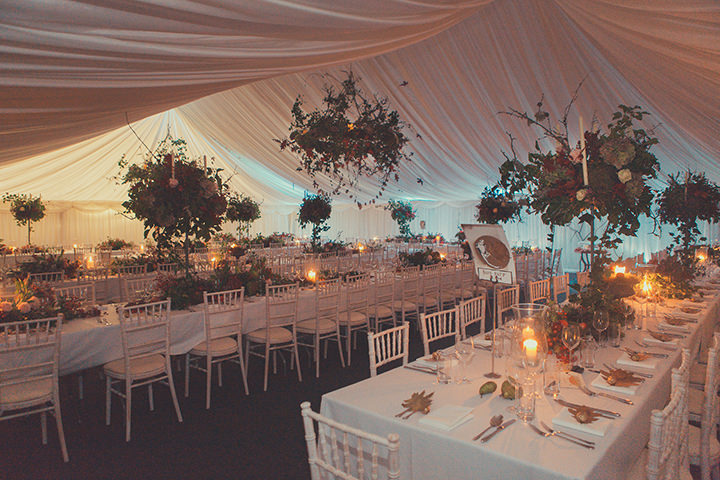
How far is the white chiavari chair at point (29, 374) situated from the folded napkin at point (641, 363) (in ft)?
13.0

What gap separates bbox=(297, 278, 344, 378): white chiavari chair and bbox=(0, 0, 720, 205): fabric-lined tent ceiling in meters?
2.62

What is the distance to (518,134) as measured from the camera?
9422 millimetres

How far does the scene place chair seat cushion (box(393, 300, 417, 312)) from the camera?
6.59 meters

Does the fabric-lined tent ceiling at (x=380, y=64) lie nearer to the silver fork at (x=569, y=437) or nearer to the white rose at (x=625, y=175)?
the white rose at (x=625, y=175)

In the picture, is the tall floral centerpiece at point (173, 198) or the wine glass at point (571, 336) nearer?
the wine glass at point (571, 336)

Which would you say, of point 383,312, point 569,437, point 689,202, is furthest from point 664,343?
point 383,312

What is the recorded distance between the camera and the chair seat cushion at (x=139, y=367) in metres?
3.94

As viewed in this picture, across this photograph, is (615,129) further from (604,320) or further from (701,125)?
(701,125)

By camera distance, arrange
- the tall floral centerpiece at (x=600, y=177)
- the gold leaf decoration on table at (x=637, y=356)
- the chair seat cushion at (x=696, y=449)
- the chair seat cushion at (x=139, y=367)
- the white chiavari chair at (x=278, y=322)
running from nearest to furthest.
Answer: the chair seat cushion at (x=696, y=449) < the tall floral centerpiece at (x=600, y=177) < the gold leaf decoration on table at (x=637, y=356) < the chair seat cushion at (x=139, y=367) < the white chiavari chair at (x=278, y=322)

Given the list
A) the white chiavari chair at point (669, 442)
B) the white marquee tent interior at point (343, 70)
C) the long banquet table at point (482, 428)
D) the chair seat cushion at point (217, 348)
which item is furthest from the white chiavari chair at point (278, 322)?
the white chiavari chair at point (669, 442)

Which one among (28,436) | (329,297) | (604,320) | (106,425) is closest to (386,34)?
(604,320)

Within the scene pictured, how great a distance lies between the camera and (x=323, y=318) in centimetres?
581

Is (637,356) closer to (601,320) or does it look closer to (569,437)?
(601,320)

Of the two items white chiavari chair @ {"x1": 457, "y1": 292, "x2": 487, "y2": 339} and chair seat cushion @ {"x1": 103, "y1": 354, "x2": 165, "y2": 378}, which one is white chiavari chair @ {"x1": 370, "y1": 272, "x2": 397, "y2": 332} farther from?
chair seat cushion @ {"x1": 103, "y1": 354, "x2": 165, "y2": 378}
